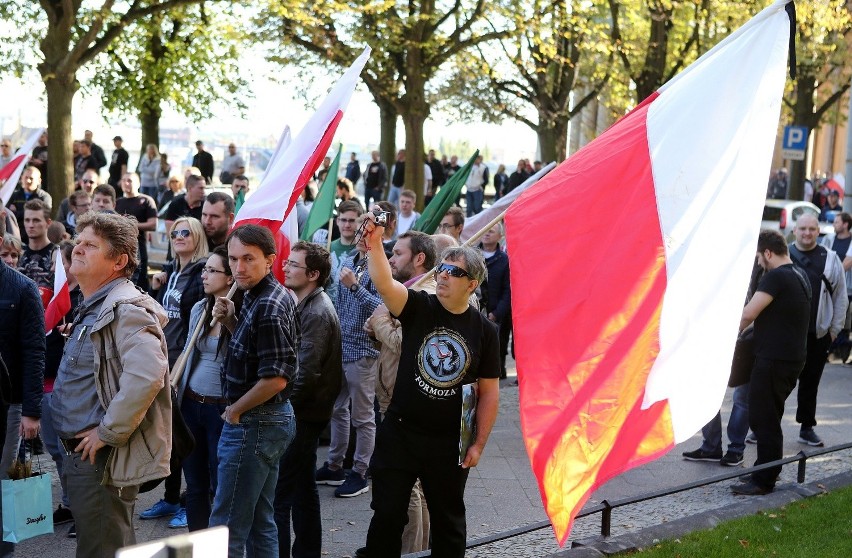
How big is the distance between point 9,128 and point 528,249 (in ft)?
106

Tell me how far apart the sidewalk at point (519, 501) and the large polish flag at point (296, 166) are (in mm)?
1721

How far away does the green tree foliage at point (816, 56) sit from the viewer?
23859 millimetres

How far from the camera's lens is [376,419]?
8.69 metres

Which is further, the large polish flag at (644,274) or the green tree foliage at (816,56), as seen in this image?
the green tree foliage at (816,56)

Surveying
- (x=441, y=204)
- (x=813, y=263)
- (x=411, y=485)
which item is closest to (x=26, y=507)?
(x=411, y=485)

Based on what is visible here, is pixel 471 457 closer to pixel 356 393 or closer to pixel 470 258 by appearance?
pixel 470 258

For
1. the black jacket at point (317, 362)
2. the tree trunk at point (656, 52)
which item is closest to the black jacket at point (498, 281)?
the black jacket at point (317, 362)

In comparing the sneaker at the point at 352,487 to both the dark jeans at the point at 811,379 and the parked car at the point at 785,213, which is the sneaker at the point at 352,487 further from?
the parked car at the point at 785,213

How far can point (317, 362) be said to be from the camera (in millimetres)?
6102

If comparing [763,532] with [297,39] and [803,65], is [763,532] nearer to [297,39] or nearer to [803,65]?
[297,39]

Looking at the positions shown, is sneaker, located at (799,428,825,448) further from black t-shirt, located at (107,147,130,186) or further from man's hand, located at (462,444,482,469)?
black t-shirt, located at (107,147,130,186)

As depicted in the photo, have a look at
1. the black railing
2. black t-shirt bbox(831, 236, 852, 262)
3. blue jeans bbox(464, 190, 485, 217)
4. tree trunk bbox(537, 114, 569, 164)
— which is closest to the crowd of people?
the black railing

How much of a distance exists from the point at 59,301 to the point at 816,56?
24.9 meters

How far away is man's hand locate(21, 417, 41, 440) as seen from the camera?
578 centimetres
